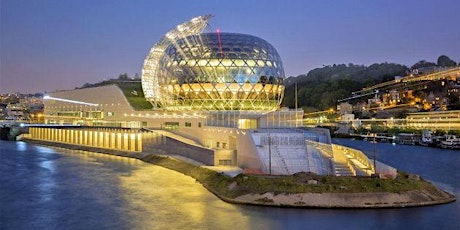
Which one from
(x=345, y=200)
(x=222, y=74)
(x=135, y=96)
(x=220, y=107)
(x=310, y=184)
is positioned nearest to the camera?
(x=345, y=200)

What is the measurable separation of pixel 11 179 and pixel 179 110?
2136 centimetres

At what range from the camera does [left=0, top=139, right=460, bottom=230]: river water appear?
22.8 meters

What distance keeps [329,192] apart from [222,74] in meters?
26.8

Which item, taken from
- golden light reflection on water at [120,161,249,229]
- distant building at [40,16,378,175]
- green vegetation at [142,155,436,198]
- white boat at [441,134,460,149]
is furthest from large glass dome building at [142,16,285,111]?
white boat at [441,134,460,149]

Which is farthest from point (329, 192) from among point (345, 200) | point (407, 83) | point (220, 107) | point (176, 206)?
point (407, 83)

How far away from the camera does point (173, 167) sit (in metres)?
41.2

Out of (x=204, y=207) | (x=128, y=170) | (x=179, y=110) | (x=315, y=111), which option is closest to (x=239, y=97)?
(x=179, y=110)

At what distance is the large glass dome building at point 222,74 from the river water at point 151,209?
49.5 ft

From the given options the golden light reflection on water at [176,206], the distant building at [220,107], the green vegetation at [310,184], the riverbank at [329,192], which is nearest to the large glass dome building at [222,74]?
the distant building at [220,107]

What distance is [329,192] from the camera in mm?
26641

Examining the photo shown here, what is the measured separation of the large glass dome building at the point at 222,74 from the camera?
5177cm

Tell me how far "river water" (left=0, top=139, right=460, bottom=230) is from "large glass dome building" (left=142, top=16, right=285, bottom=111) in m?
15.1

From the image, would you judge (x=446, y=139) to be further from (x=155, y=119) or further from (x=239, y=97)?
(x=155, y=119)

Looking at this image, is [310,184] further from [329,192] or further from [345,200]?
[345,200]
